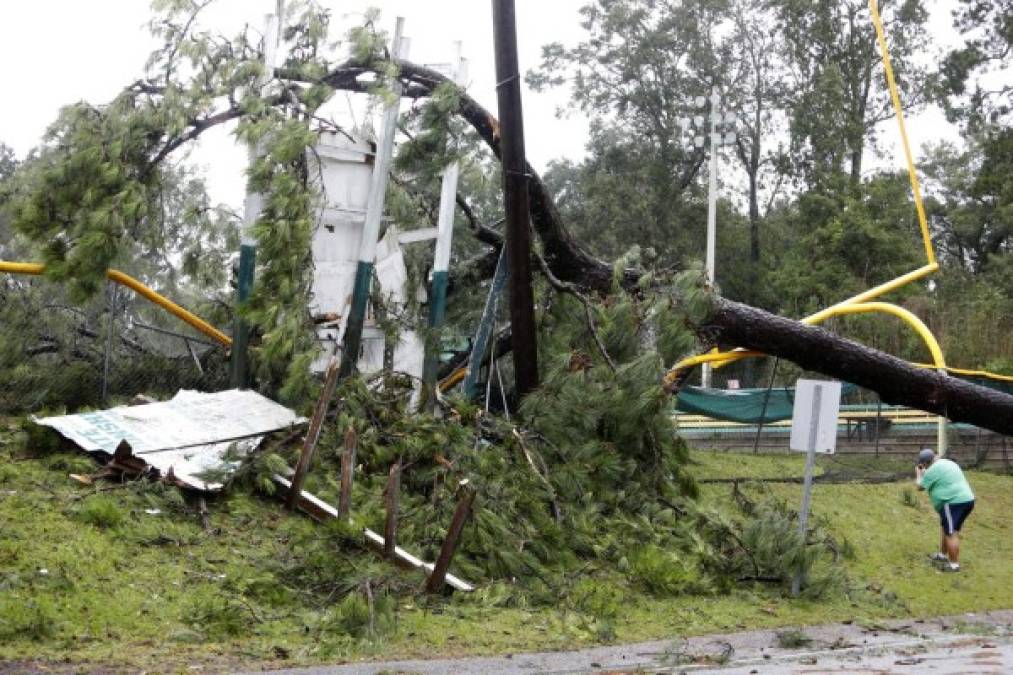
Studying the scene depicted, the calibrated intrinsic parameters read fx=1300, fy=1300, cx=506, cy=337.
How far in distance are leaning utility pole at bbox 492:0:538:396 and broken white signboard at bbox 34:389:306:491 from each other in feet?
7.86

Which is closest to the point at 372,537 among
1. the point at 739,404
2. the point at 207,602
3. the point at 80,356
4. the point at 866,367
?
the point at 207,602

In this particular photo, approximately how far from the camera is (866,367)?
12523 millimetres

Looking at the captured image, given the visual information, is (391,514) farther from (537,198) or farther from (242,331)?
(537,198)

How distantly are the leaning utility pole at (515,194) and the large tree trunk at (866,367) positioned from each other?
1.70 metres

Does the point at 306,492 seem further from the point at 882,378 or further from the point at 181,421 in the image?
the point at 882,378

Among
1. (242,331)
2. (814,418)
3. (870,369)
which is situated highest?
(870,369)

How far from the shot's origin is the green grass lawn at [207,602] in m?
7.09

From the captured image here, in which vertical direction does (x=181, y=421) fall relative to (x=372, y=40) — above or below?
below

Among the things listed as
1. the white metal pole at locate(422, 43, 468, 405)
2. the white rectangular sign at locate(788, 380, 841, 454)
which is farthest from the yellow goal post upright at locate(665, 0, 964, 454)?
the white metal pole at locate(422, 43, 468, 405)

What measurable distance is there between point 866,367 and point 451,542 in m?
5.63

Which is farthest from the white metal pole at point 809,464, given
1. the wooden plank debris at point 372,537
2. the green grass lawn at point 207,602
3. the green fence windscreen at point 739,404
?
the green fence windscreen at point 739,404

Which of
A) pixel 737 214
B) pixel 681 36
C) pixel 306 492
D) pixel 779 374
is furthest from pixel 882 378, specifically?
pixel 737 214

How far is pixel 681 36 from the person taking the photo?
4025cm

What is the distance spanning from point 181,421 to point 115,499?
1.51m
